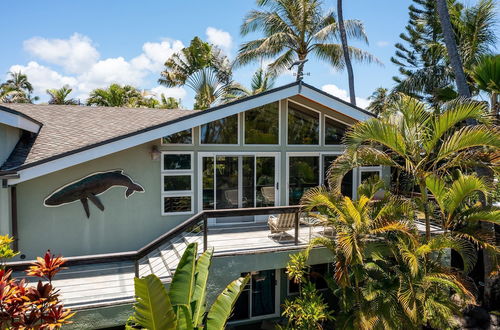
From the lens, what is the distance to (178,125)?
8367 millimetres

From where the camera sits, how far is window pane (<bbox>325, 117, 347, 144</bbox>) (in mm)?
10594

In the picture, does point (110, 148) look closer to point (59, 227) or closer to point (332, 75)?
point (59, 227)

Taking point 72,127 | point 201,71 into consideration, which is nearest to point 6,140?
point 72,127

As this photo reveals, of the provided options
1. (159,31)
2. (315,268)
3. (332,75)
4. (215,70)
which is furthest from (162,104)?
(315,268)

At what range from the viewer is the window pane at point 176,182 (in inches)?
364

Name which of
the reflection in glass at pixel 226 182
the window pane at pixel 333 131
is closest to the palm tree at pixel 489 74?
the window pane at pixel 333 131

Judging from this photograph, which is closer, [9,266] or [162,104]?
[9,266]

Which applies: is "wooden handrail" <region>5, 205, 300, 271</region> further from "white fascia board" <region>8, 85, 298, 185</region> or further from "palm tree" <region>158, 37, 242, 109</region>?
"palm tree" <region>158, 37, 242, 109</region>

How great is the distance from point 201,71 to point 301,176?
15711 mm

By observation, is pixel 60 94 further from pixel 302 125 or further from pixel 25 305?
pixel 25 305

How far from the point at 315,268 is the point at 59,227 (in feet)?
23.8

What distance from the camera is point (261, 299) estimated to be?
8.89 metres

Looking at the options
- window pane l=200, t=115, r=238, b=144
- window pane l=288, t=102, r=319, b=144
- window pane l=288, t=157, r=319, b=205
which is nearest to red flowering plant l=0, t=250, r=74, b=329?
window pane l=200, t=115, r=238, b=144

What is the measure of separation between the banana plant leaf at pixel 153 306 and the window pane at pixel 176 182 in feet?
17.2
